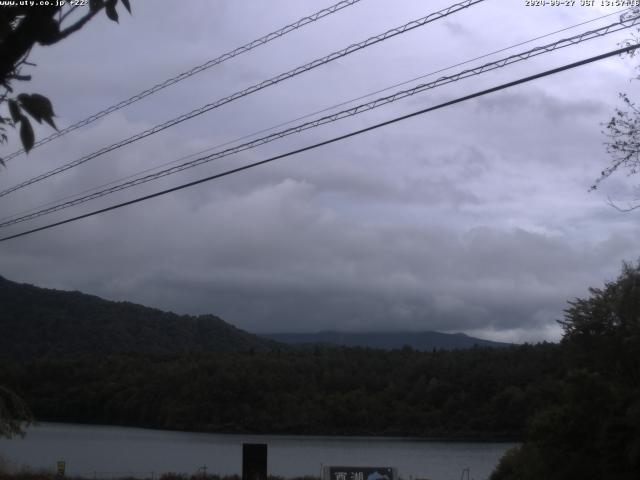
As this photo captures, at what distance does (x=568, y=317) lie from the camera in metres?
25.3

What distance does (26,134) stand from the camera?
426 cm

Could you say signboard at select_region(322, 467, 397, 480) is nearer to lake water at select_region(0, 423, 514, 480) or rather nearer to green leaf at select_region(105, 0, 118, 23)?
green leaf at select_region(105, 0, 118, 23)

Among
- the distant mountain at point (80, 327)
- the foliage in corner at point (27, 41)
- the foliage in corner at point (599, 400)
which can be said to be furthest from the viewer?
the distant mountain at point (80, 327)

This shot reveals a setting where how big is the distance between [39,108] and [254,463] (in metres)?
20.0

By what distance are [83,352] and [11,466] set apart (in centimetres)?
2366

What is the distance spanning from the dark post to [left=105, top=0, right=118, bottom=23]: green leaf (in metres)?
19.8

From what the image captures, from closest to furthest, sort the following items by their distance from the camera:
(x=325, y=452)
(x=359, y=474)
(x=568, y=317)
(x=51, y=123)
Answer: (x=51, y=123)
(x=359, y=474)
(x=568, y=317)
(x=325, y=452)

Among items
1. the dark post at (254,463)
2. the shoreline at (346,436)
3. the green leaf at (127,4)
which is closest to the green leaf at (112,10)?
the green leaf at (127,4)

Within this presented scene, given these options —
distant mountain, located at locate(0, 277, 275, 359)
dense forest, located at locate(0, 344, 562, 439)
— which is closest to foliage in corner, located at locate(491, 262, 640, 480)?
dense forest, located at locate(0, 344, 562, 439)

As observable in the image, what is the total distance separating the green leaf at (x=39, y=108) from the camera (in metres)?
4.20

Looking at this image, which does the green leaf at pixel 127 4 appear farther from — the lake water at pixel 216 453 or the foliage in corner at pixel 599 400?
the lake water at pixel 216 453

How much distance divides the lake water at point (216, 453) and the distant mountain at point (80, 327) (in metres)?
6.34

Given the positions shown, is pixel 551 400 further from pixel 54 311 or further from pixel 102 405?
pixel 54 311

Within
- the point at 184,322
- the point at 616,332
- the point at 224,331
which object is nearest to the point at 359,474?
the point at 616,332
